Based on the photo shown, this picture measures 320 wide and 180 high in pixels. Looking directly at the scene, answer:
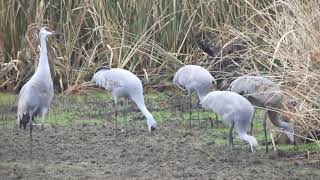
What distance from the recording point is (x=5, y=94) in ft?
39.2

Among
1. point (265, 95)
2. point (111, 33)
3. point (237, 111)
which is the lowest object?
point (237, 111)

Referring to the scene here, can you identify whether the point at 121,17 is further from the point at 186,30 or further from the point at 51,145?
the point at 51,145

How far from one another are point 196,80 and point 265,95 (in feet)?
5.34

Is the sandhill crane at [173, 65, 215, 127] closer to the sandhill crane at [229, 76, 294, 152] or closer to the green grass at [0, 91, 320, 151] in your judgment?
the green grass at [0, 91, 320, 151]

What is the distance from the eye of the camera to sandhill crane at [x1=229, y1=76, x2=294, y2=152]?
25.8 ft

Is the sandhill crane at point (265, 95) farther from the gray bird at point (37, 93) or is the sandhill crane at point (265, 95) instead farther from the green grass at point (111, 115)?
the gray bird at point (37, 93)

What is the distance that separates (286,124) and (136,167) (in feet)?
4.97

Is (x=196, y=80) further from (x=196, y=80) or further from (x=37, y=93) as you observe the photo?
(x=37, y=93)

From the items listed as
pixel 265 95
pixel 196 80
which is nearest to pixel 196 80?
pixel 196 80

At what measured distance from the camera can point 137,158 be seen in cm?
777

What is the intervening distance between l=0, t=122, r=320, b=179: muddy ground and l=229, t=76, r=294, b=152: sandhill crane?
30cm

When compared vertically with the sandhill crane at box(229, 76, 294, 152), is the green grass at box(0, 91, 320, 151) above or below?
below

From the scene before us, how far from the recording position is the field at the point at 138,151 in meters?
7.09

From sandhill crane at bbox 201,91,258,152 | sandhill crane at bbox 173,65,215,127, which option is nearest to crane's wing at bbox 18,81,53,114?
sandhill crane at bbox 173,65,215,127
